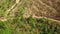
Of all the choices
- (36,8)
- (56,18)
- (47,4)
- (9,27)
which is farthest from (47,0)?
(9,27)

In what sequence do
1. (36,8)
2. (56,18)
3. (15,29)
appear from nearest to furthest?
(15,29), (56,18), (36,8)

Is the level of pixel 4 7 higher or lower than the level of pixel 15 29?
higher

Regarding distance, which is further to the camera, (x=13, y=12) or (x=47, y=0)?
(x=47, y=0)

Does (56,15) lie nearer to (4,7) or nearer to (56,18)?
(56,18)

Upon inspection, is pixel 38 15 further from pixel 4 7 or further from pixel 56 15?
pixel 4 7

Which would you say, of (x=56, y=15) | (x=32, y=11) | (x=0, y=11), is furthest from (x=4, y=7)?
(x=56, y=15)

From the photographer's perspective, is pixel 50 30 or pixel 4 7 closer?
pixel 50 30

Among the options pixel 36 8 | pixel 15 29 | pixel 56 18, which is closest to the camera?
pixel 15 29

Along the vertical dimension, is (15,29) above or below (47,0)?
below
